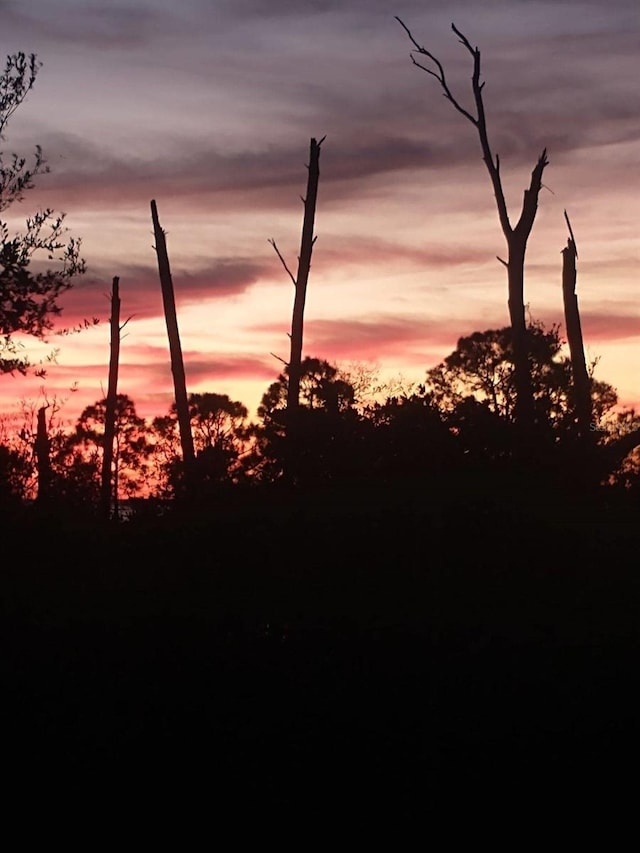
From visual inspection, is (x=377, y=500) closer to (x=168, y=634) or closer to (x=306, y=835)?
(x=168, y=634)

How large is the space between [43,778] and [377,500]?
52.5 feet

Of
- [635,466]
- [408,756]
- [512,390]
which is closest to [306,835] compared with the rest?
[408,756]

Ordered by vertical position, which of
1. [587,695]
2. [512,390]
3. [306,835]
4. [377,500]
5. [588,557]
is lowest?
[306,835]

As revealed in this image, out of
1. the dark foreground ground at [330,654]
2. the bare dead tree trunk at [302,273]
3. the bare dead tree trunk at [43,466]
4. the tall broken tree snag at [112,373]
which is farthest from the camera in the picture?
the tall broken tree snag at [112,373]

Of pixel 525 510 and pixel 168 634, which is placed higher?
pixel 525 510

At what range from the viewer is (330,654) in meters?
13.8

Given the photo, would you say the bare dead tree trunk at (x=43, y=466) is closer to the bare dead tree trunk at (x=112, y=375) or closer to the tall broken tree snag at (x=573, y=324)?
the bare dead tree trunk at (x=112, y=375)

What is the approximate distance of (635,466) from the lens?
29.7 metres

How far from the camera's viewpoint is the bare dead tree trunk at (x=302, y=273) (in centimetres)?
3253

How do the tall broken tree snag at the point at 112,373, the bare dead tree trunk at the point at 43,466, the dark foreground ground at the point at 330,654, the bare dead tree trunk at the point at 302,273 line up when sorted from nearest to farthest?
the dark foreground ground at the point at 330,654, the bare dead tree trunk at the point at 43,466, the bare dead tree trunk at the point at 302,273, the tall broken tree snag at the point at 112,373

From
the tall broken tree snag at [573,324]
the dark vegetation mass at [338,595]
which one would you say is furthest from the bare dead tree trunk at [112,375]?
the tall broken tree snag at [573,324]

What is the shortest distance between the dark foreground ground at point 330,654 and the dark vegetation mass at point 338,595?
44 millimetres

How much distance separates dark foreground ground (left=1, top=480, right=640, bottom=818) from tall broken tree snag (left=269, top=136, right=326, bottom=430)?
29.0ft

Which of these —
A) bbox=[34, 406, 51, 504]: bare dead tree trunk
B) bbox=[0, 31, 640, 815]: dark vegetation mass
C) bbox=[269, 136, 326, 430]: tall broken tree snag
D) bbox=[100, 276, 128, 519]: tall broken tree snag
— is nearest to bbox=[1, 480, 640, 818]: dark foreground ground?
bbox=[0, 31, 640, 815]: dark vegetation mass
